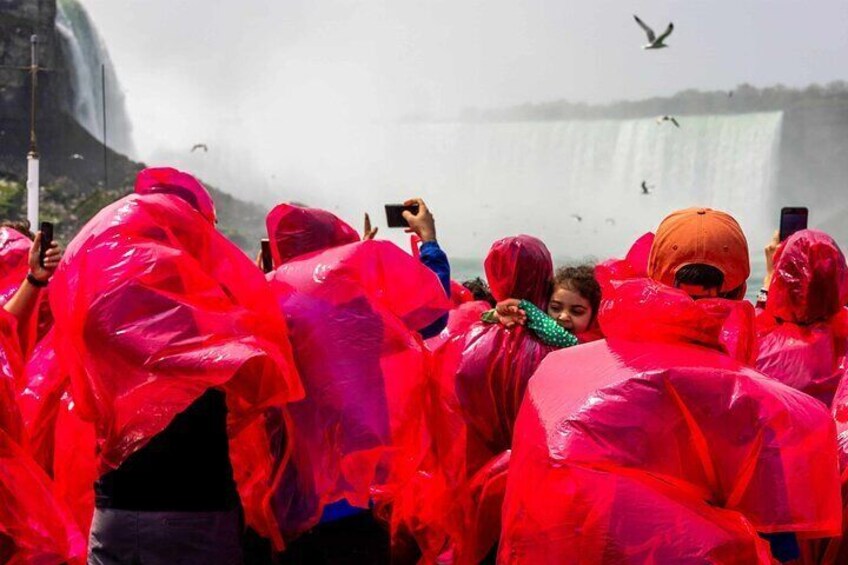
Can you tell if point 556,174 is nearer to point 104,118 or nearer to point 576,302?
point 104,118

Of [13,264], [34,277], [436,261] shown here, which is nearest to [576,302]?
[436,261]

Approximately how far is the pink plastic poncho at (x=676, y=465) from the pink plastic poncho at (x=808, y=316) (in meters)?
1.76

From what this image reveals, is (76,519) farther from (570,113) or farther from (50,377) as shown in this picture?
(570,113)

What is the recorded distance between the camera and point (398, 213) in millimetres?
3070

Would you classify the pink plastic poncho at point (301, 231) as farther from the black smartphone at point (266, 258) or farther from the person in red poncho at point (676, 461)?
the person in red poncho at point (676, 461)

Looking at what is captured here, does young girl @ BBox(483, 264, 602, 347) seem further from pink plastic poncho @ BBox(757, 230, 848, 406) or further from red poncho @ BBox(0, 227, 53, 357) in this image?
red poncho @ BBox(0, 227, 53, 357)

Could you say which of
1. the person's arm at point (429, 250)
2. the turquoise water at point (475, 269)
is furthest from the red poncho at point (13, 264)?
the turquoise water at point (475, 269)

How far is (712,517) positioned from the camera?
1.47 meters

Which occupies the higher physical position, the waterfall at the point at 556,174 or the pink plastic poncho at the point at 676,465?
the pink plastic poncho at the point at 676,465

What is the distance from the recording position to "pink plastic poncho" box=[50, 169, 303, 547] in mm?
1781

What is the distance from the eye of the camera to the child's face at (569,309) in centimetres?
277

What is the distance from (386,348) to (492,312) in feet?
1.23

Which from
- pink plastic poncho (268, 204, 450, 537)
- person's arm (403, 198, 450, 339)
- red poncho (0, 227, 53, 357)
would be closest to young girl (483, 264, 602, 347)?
person's arm (403, 198, 450, 339)

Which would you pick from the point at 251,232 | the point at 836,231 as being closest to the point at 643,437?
the point at 836,231
